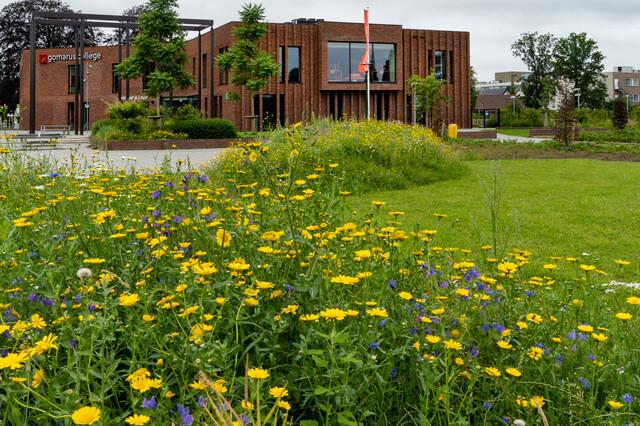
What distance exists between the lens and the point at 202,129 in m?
27.2

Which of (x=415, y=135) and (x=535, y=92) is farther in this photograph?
(x=535, y=92)

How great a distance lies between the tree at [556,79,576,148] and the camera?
941 inches

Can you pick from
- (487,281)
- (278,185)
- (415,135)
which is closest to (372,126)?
(415,135)

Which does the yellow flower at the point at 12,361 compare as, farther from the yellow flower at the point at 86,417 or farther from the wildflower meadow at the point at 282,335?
the yellow flower at the point at 86,417

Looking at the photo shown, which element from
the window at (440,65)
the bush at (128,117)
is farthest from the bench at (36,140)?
the window at (440,65)

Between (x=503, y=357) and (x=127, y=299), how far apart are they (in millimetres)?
1385

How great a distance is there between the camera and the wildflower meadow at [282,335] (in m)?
1.94

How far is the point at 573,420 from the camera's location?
235 centimetres

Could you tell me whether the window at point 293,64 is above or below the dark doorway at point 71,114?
above

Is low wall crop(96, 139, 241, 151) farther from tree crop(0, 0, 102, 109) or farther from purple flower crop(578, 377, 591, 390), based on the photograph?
tree crop(0, 0, 102, 109)

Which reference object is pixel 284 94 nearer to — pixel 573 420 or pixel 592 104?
pixel 573 420

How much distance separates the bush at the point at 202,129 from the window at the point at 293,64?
16.9 m

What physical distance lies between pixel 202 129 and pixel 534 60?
69962mm

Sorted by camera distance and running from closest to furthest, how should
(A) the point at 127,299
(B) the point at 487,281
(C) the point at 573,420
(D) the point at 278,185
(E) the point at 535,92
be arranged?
(A) the point at 127,299 → (C) the point at 573,420 → (B) the point at 487,281 → (D) the point at 278,185 → (E) the point at 535,92
